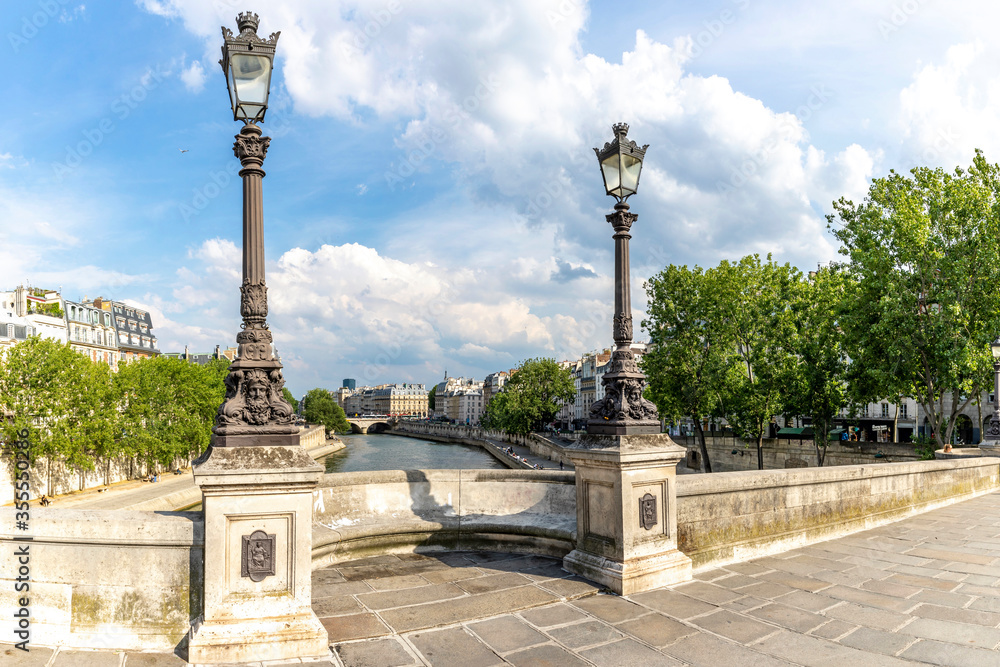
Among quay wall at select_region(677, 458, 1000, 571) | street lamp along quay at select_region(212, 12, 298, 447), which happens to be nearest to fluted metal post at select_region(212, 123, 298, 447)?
street lamp along quay at select_region(212, 12, 298, 447)

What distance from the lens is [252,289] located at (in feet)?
16.2

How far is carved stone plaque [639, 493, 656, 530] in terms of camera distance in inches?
247

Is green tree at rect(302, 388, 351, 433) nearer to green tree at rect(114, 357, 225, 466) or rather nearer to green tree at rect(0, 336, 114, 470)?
green tree at rect(114, 357, 225, 466)

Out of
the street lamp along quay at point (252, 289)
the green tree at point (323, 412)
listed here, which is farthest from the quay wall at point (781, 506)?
the green tree at point (323, 412)

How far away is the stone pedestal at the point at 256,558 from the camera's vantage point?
438 centimetres

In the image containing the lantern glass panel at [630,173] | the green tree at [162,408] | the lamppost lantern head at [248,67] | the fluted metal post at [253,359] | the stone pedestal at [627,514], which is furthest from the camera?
the green tree at [162,408]

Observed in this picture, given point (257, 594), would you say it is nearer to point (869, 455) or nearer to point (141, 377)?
point (869, 455)

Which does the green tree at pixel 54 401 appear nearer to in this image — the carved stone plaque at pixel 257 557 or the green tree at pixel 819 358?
the carved stone plaque at pixel 257 557

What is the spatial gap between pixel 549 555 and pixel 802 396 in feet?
99.1

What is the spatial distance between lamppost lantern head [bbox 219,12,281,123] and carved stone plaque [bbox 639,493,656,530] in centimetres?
513

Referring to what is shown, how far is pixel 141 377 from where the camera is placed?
43.8 meters

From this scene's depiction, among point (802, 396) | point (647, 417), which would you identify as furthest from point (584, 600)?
point (802, 396)

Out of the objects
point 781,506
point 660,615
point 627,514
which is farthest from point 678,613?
point 781,506

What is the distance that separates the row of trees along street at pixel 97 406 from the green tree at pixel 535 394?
4372cm
